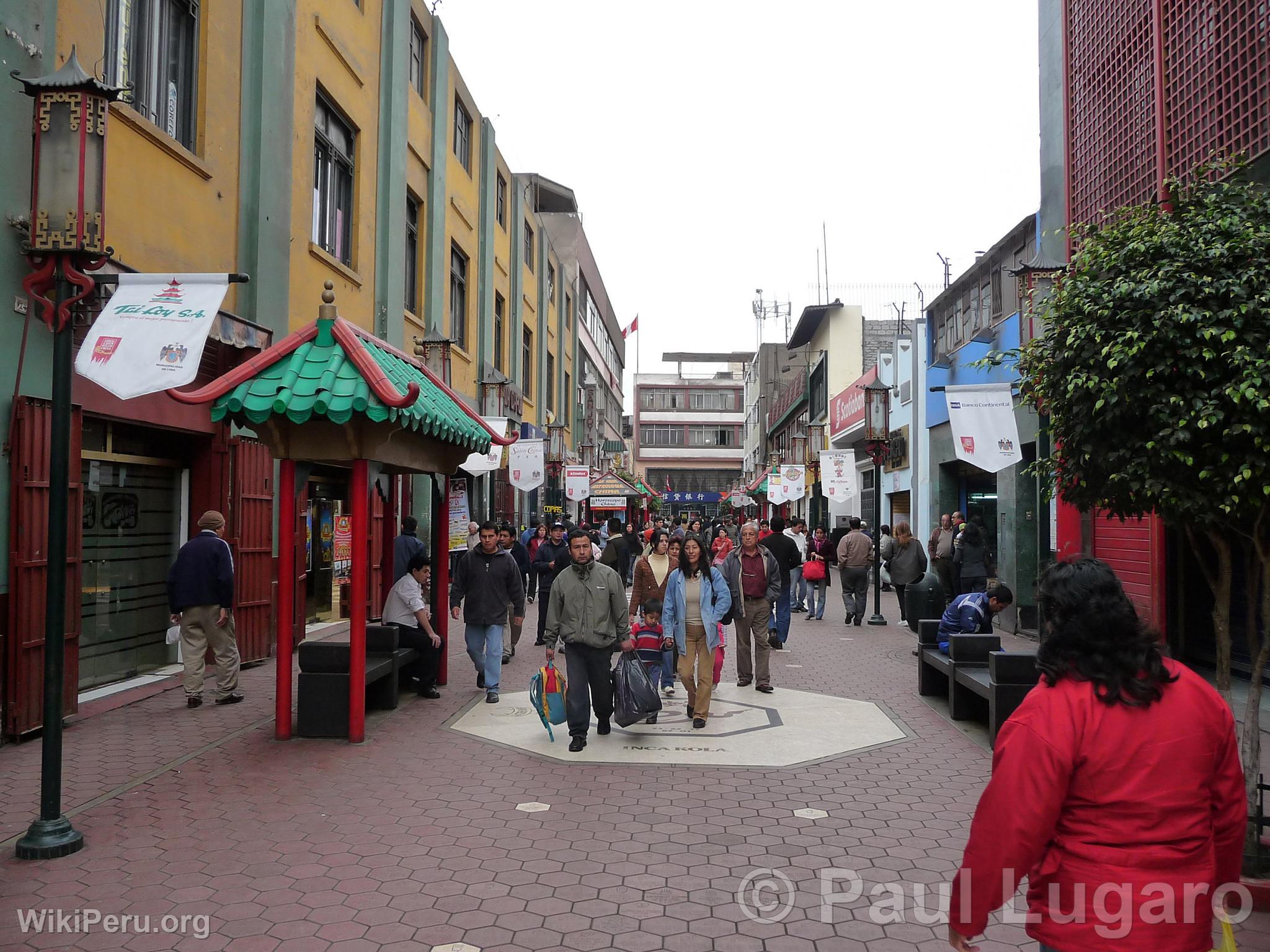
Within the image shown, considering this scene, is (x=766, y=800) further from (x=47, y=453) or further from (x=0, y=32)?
(x=0, y=32)

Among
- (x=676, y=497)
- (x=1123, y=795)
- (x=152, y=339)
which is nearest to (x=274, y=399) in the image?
(x=152, y=339)

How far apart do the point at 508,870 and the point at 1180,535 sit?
839 centimetres

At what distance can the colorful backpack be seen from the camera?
7.57 m

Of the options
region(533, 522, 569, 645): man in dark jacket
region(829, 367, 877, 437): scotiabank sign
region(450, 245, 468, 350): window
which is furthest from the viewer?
region(829, 367, 877, 437): scotiabank sign

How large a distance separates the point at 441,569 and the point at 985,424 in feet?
21.7

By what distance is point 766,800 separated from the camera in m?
6.18

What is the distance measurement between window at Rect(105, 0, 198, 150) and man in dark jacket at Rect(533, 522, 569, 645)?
22.2ft

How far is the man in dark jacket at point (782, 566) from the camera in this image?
12734mm

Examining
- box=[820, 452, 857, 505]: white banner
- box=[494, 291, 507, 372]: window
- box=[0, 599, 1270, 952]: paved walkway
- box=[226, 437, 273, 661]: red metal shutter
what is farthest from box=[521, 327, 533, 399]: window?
box=[0, 599, 1270, 952]: paved walkway

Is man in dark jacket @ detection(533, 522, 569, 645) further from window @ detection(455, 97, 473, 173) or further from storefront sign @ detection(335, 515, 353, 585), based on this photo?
window @ detection(455, 97, 473, 173)

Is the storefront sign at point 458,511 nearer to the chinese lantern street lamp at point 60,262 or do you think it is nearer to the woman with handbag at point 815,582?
the woman with handbag at point 815,582

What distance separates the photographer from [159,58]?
31.2 ft

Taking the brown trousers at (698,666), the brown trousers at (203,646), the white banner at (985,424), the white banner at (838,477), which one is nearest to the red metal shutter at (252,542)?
the brown trousers at (203,646)

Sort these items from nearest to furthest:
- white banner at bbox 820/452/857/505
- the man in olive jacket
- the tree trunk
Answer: the tree trunk < the man in olive jacket < white banner at bbox 820/452/857/505
